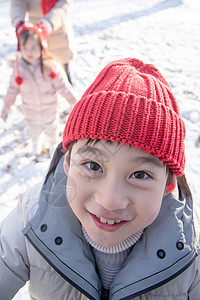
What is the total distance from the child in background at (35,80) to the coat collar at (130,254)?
142cm

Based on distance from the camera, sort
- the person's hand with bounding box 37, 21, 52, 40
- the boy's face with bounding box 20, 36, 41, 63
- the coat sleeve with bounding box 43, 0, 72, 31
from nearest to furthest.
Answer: the boy's face with bounding box 20, 36, 41, 63 → the person's hand with bounding box 37, 21, 52, 40 → the coat sleeve with bounding box 43, 0, 72, 31

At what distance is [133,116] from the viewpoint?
36.8 inches

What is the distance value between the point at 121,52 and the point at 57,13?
96.7 inches

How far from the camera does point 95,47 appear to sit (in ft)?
16.0

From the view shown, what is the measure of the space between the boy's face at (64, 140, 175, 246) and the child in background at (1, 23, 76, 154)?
1.47m

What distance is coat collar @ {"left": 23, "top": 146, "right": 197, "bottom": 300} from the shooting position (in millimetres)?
1024

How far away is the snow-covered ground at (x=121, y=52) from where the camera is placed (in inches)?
105

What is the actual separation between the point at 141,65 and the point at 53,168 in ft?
2.16

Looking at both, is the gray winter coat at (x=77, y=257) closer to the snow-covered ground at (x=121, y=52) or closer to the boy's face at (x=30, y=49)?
the snow-covered ground at (x=121, y=52)

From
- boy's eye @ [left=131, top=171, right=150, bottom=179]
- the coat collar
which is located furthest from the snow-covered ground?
boy's eye @ [left=131, top=171, right=150, bottom=179]

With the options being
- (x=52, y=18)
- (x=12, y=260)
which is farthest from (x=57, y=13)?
(x=12, y=260)

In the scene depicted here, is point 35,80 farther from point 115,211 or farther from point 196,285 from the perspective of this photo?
point 196,285

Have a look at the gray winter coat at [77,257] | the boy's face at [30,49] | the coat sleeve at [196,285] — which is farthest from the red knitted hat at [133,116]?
the boy's face at [30,49]

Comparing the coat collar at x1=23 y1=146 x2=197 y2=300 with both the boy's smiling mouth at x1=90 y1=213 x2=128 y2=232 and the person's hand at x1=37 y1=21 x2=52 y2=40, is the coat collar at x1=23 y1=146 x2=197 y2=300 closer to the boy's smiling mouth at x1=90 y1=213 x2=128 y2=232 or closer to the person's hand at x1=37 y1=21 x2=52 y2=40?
the boy's smiling mouth at x1=90 y1=213 x2=128 y2=232
